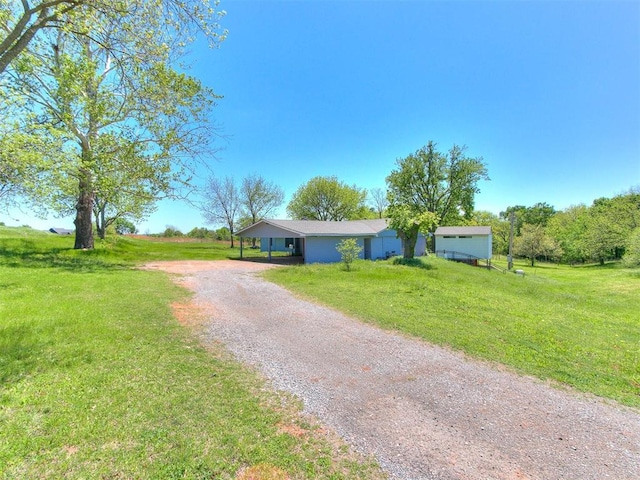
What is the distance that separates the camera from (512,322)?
7.03m

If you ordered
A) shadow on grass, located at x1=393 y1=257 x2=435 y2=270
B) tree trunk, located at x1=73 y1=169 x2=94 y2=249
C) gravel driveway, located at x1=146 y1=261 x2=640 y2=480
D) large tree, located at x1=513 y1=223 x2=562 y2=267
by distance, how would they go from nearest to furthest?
gravel driveway, located at x1=146 y1=261 x2=640 y2=480 < tree trunk, located at x1=73 y1=169 x2=94 y2=249 < shadow on grass, located at x1=393 y1=257 x2=435 y2=270 < large tree, located at x1=513 y1=223 x2=562 y2=267

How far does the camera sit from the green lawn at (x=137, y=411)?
7.64ft

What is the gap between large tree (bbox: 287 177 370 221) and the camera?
39.6 meters

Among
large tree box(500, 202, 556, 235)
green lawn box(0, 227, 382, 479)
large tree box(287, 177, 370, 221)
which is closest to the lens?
green lawn box(0, 227, 382, 479)

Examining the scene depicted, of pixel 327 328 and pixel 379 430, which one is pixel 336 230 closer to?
pixel 327 328

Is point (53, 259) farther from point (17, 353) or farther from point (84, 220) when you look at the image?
point (17, 353)

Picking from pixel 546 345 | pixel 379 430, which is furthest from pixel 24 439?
pixel 546 345

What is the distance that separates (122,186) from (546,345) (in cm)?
1671

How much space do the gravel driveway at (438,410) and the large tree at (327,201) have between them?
3477cm

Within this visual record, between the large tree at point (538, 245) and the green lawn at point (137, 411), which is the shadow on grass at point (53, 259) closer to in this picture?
the green lawn at point (137, 411)

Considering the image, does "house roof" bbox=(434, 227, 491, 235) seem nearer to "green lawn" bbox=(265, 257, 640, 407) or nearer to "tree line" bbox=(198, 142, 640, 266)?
"tree line" bbox=(198, 142, 640, 266)

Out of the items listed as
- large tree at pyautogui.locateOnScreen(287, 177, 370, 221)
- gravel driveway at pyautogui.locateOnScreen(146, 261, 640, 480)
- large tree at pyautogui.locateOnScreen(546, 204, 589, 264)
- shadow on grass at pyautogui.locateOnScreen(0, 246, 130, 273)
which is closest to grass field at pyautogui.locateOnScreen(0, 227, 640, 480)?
gravel driveway at pyautogui.locateOnScreen(146, 261, 640, 480)

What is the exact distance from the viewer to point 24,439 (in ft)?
8.32

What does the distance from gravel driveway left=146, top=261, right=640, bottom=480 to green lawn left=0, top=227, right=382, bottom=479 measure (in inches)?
15.3
